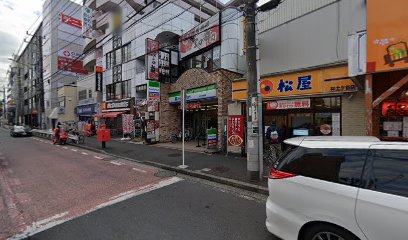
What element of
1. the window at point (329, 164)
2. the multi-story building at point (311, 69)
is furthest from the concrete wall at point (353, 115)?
the window at point (329, 164)

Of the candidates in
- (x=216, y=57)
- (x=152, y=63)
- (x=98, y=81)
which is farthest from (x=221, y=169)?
(x=98, y=81)

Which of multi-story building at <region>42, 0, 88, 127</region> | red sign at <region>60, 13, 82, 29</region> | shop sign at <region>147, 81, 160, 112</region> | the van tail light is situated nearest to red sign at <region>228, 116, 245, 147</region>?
shop sign at <region>147, 81, 160, 112</region>

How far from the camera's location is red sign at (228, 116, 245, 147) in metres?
10.1

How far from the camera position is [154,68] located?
51.8 feet

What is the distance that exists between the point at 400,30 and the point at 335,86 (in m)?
2.62

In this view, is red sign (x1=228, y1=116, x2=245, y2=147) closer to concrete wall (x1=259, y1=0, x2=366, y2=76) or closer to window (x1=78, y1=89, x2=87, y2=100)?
concrete wall (x1=259, y1=0, x2=366, y2=76)

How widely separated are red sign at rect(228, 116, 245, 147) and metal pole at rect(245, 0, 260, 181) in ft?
12.3

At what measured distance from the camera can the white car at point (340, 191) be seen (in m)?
2.17

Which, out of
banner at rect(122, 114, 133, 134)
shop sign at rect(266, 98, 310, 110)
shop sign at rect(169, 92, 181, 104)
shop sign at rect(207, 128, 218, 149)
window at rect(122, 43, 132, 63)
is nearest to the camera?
shop sign at rect(266, 98, 310, 110)

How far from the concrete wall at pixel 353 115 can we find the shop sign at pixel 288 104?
128 centimetres

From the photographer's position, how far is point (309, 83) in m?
8.23

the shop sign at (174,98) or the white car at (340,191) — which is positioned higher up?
the shop sign at (174,98)

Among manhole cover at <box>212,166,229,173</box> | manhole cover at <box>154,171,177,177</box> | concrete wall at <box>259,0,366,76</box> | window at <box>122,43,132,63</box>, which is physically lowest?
manhole cover at <box>154,171,177,177</box>

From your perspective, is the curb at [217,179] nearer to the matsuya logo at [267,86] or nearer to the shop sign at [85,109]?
the matsuya logo at [267,86]
